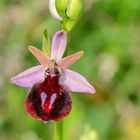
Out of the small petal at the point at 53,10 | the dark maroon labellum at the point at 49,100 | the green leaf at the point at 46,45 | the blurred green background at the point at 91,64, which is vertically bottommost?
the blurred green background at the point at 91,64

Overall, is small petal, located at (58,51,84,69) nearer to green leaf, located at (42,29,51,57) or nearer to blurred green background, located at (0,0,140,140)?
green leaf, located at (42,29,51,57)

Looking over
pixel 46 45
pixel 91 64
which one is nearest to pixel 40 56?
pixel 46 45

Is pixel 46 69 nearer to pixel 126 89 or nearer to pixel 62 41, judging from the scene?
pixel 62 41

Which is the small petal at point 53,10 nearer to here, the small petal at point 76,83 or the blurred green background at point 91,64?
the small petal at point 76,83

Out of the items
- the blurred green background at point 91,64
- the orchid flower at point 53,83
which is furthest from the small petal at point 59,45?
the blurred green background at point 91,64

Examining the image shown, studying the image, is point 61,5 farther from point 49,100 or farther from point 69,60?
point 49,100
